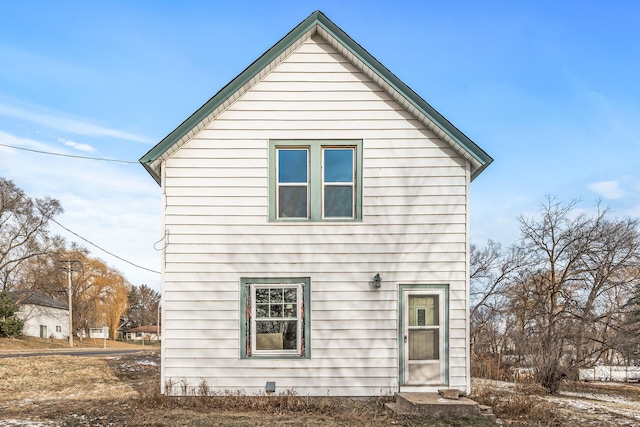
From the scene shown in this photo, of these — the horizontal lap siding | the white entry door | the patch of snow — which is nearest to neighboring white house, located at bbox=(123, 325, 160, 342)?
the horizontal lap siding

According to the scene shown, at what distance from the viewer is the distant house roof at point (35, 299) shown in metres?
49.4

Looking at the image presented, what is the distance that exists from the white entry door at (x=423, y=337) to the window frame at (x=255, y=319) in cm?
187

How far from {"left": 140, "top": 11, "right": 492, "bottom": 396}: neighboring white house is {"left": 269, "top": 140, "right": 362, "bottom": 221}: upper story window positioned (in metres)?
0.03

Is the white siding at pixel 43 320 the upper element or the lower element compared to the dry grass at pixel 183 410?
lower

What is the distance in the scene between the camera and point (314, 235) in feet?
32.7

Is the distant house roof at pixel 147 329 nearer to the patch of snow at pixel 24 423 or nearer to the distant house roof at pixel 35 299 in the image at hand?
the distant house roof at pixel 35 299

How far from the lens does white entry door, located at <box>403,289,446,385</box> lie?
9.84 metres

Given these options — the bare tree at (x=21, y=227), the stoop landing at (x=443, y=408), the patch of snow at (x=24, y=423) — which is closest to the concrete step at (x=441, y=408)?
the stoop landing at (x=443, y=408)

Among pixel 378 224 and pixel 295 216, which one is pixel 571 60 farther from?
pixel 295 216

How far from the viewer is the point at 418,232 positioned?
32.9 ft

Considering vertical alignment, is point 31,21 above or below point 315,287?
above

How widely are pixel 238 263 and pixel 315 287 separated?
153 cm

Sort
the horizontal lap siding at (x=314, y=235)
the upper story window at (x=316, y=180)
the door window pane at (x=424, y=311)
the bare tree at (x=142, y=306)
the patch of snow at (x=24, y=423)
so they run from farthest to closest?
the bare tree at (x=142, y=306)
the upper story window at (x=316, y=180)
the door window pane at (x=424, y=311)
the horizontal lap siding at (x=314, y=235)
the patch of snow at (x=24, y=423)

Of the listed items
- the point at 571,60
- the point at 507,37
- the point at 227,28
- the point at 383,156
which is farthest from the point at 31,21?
the point at 571,60
